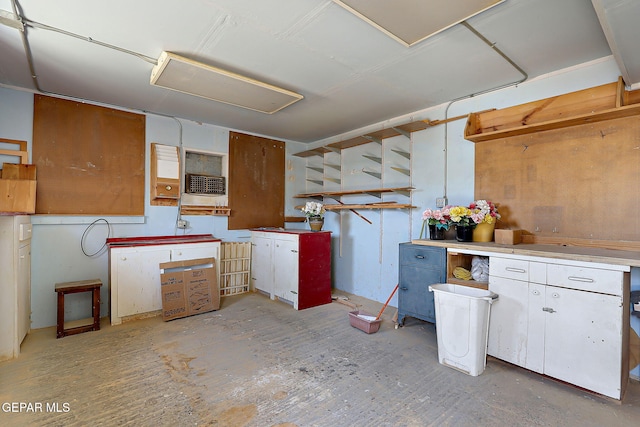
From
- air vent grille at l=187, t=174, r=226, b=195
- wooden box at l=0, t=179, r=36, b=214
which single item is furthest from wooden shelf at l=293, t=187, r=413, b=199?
wooden box at l=0, t=179, r=36, b=214

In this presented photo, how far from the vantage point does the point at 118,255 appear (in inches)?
127

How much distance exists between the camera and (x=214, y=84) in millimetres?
2760

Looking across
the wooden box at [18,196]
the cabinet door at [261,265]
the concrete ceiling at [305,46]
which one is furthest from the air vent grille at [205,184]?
the wooden box at [18,196]

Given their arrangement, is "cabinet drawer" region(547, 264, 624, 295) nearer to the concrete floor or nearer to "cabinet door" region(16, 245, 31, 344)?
the concrete floor

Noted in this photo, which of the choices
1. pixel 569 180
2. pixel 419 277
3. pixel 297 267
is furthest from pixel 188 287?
pixel 569 180

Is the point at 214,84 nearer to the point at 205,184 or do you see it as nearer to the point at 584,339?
the point at 205,184

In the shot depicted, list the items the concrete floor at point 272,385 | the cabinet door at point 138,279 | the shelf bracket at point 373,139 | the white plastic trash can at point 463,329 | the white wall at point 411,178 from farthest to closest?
the shelf bracket at point 373,139 < the cabinet door at point 138,279 < the white wall at point 411,178 < the white plastic trash can at point 463,329 < the concrete floor at point 272,385

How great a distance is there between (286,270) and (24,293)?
8.55 ft

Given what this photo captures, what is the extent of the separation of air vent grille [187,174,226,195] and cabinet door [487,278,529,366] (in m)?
3.62

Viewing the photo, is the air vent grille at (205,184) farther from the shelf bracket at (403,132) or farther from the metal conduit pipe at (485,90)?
the metal conduit pipe at (485,90)

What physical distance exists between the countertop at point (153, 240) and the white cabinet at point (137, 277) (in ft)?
0.26

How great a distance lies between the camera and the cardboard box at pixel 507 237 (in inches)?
105

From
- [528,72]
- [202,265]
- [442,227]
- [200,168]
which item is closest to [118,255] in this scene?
[202,265]

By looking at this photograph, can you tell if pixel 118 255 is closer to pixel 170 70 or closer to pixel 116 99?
pixel 116 99
